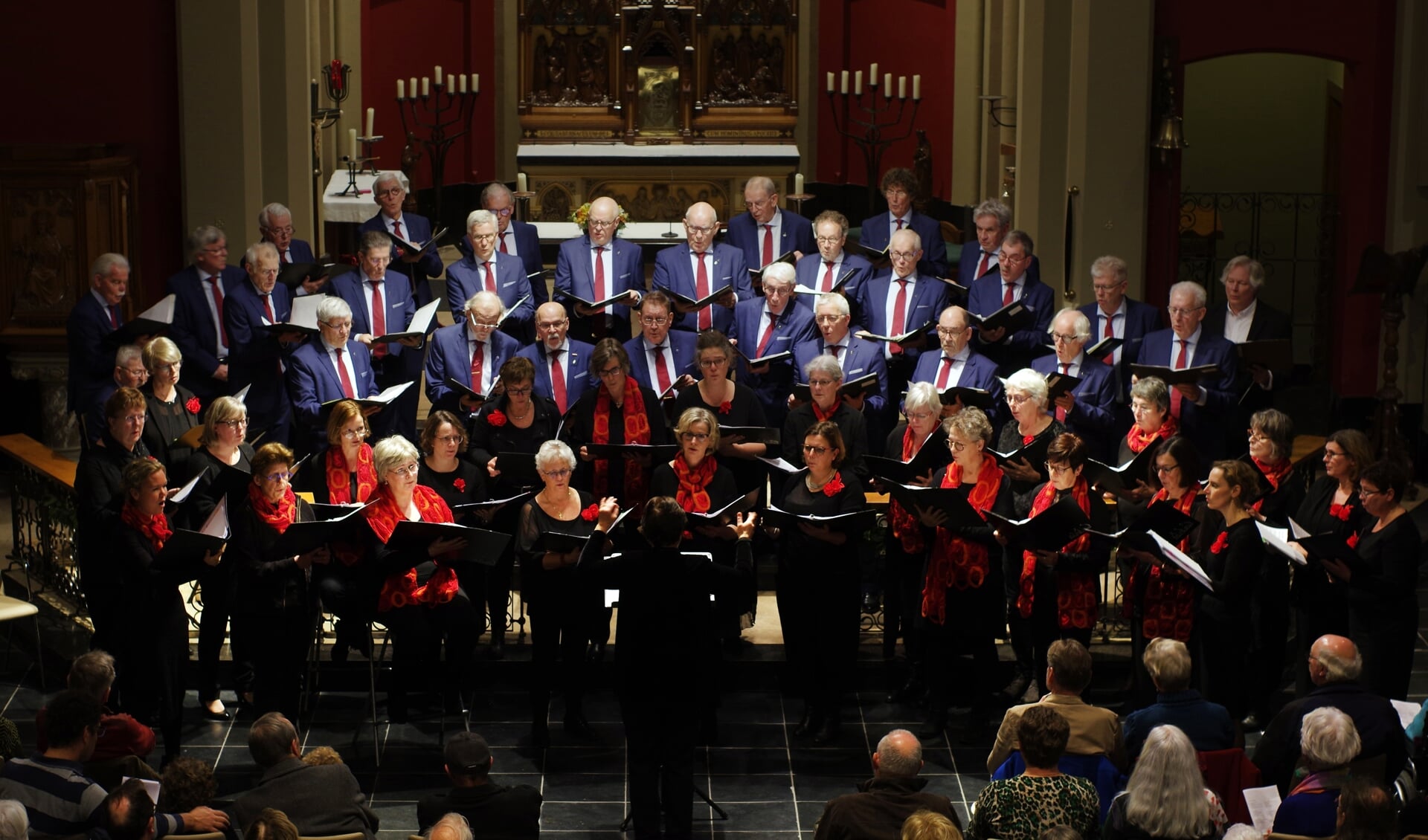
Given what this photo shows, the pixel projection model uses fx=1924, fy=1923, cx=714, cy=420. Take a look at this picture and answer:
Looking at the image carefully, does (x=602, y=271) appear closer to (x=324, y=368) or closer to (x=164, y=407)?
(x=324, y=368)

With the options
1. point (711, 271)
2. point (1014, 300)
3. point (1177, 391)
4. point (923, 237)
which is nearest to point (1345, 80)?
point (923, 237)

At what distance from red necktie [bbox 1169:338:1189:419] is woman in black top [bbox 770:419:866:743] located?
1.78 m

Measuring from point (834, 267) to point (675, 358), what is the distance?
1187 millimetres

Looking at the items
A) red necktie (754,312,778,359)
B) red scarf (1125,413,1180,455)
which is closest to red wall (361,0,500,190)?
red necktie (754,312,778,359)

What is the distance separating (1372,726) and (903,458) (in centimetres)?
248

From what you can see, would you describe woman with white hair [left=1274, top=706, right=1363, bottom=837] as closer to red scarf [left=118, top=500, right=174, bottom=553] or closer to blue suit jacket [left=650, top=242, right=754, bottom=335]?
red scarf [left=118, top=500, right=174, bottom=553]

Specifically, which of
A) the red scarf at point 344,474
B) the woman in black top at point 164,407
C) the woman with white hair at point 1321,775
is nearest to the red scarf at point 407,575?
the red scarf at point 344,474

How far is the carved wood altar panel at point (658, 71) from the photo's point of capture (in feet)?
53.6

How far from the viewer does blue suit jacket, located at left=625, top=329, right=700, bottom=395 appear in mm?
8859

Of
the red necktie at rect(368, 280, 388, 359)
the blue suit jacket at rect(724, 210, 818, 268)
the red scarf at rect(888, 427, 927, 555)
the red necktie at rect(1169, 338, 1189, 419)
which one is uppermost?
the blue suit jacket at rect(724, 210, 818, 268)

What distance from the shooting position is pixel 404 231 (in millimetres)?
10523

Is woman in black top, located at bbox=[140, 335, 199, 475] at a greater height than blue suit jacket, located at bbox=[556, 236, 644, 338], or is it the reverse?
blue suit jacket, located at bbox=[556, 236, 644, 338]

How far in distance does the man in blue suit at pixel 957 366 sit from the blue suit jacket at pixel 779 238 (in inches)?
66.3

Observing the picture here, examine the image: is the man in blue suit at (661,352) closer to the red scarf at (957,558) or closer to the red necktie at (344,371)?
the red necktie at (344,371)
